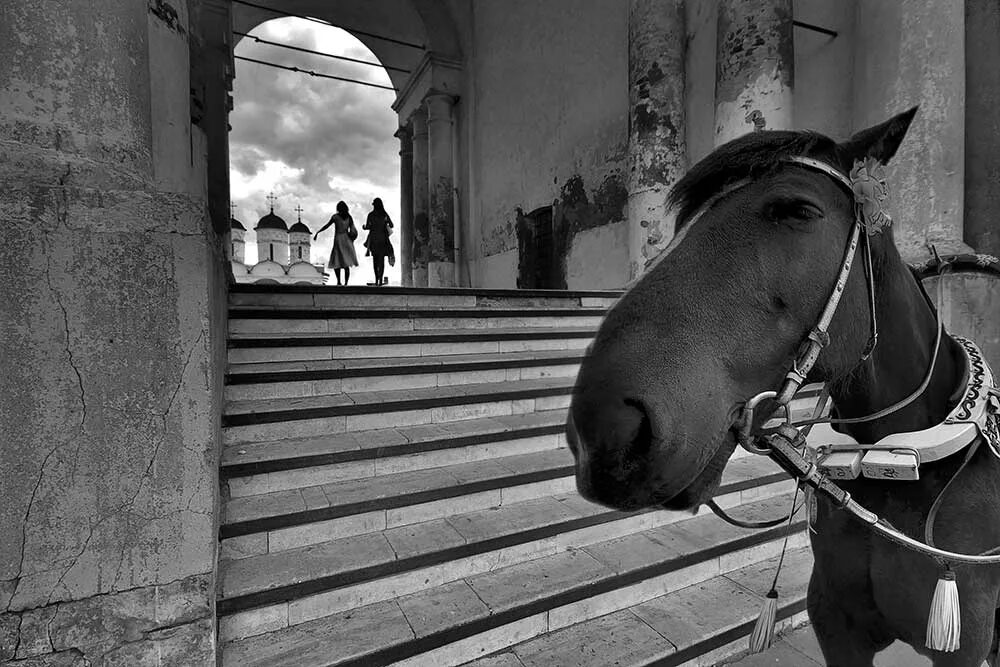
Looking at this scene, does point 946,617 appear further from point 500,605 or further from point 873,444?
point 500,605

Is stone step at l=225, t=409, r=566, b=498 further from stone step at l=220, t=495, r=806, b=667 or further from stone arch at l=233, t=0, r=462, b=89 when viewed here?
stone arch at l=233, t=0, r=462, b=89

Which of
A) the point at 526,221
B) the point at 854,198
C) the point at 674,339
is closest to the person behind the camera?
the point at 674,339

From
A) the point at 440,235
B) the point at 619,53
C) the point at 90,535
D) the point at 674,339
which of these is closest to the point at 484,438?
the point at 90,535

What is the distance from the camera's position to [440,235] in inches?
536

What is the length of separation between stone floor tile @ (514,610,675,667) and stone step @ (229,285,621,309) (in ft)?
10.4

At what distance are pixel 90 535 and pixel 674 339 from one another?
5.95 ft

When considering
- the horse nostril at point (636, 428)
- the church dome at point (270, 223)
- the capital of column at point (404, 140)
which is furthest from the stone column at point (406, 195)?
the church dome at point (270, 223)

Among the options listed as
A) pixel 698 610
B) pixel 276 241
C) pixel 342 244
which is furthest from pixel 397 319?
pixel 276 241

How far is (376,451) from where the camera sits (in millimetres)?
2783

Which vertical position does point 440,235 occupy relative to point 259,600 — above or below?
above

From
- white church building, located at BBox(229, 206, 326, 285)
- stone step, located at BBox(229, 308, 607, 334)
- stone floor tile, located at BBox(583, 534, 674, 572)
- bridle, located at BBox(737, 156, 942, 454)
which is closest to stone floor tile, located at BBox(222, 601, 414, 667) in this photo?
stone floor tile, located at BBox(583, 534, 674, 572)

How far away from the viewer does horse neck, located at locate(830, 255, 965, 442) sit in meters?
1.12

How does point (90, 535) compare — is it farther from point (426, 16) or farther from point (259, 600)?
point (426, 16)

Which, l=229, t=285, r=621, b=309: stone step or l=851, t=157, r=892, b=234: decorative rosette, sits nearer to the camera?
l=851, t=157, r=892, b=234: decorative rosette
